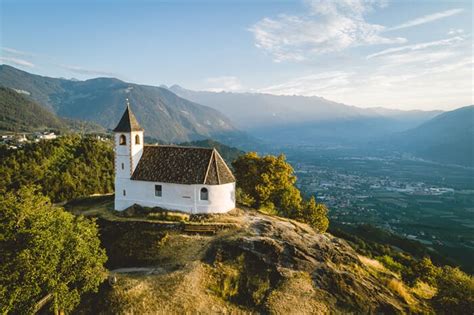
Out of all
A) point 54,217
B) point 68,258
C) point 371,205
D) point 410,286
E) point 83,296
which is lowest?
point 371,205

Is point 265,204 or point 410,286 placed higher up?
point 265,204

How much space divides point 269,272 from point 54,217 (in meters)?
18.7

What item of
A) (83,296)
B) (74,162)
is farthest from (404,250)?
(74,162)

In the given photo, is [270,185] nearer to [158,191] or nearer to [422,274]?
[158,191]

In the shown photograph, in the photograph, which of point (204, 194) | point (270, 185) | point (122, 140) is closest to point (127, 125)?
point (122, 140)

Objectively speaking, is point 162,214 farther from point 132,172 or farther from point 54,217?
point 54,217

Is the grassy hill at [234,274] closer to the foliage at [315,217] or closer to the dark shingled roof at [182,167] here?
the dark shingled roof at [182,167]

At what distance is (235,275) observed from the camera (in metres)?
29.8

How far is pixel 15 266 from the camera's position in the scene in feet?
72.9

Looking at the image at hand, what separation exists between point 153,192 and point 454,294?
3325 cm

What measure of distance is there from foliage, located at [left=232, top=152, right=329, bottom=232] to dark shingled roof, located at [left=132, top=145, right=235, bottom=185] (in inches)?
378

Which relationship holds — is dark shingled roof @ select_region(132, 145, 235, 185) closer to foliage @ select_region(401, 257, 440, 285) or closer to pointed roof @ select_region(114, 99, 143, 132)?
pointed roof @ select_region(114, 99, 143, 132)

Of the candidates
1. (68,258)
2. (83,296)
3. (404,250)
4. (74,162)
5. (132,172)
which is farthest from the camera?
(74,162)

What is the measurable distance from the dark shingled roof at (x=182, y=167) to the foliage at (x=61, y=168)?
5380cm
